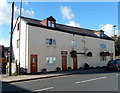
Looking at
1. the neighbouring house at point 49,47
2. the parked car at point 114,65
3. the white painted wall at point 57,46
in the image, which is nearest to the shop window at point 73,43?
the neighbouring house at point 49,47

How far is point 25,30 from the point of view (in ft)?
54.7

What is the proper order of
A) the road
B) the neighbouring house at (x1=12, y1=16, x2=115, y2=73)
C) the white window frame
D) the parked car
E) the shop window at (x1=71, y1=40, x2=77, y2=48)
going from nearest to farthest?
the road, the neighbouring house at (x1=12, y1=16, x2=115, y2=73), the white window frame, the parked car, the shop window at (x1=71, y1=40, x2=77, y2=48)

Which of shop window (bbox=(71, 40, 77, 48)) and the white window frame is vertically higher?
shop window (bbox=(71, 40, 77, 48))

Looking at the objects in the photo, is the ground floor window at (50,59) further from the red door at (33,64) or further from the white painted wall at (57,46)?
the red door at (33,64)

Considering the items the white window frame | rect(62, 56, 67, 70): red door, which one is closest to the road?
the white window frame

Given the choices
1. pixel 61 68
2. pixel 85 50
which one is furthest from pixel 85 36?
pixel 61 68

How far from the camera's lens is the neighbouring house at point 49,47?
645 inches

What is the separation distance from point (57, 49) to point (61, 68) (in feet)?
8.79

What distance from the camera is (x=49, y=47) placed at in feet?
59.0

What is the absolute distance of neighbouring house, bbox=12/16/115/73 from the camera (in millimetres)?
16391

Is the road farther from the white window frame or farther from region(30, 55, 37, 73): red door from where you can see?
the white window frame

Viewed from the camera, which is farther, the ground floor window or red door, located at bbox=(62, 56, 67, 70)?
red door, located at bbox=(62, 56, 67, 70)

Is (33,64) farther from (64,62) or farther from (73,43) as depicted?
(73,43)

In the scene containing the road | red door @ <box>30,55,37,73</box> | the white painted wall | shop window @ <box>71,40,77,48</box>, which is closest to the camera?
the road
